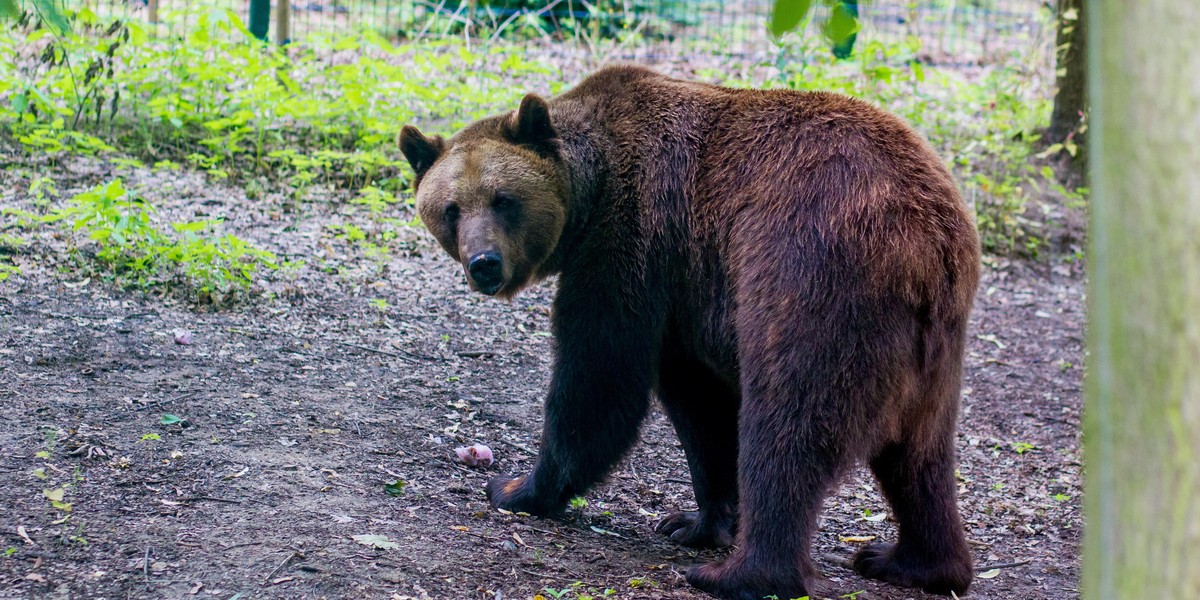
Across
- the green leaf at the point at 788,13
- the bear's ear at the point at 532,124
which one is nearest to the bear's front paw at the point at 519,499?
the bear's ear at the point at 532,124

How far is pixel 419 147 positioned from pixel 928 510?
9.33 feet

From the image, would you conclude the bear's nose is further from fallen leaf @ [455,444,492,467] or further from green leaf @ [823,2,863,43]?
green leaf @ [823,2,863,43]

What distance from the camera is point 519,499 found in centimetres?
474

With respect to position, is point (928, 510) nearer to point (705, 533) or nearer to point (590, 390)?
point (705, 533)

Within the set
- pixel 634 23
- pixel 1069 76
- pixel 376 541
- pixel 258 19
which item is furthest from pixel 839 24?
pixel 634 23

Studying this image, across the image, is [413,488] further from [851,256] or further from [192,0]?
[192,0]

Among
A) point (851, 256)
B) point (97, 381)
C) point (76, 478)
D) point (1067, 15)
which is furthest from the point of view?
point (1067, 15)

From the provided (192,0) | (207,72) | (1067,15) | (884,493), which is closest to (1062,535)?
(884,493)

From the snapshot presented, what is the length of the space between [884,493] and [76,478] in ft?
10.4

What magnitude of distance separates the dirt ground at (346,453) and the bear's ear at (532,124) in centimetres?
153

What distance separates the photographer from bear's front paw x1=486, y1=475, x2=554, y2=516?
473cm

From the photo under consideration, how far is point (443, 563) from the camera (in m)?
3.95

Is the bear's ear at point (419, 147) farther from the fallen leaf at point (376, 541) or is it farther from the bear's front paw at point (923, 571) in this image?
the bear's front paw at point (923, 571)

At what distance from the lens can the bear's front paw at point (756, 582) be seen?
3.87 meters
